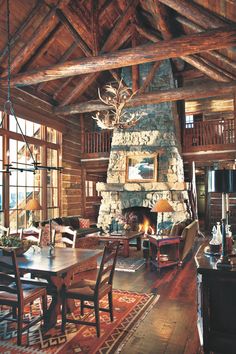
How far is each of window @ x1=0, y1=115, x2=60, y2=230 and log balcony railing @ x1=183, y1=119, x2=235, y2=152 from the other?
4592 millimetres

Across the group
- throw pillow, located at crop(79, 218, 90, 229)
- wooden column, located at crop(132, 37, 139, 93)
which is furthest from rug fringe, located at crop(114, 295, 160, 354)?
wooden column, located at crop(132, 37, 139, 93)

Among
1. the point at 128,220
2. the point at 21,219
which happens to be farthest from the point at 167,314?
the point at 21,219

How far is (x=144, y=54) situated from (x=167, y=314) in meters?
4.45

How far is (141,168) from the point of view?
8922 mm

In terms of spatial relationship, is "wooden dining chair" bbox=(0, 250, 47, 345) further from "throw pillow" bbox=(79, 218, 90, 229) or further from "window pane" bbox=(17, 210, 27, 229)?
"throw pillow" bbox=(79, 218, 90, 229)

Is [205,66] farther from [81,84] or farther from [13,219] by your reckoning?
[13,219]

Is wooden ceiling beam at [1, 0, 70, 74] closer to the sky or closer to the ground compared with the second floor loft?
closer to the sky

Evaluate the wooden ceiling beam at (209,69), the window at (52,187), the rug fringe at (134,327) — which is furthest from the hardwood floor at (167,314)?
the wooden ceiling beam at (209,69)

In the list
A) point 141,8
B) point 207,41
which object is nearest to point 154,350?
point 207,41

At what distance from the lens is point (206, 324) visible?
2477 millimetres

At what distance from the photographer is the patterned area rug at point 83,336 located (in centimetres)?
273

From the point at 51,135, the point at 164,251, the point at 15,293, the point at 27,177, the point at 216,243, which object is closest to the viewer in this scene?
the point at 15,293

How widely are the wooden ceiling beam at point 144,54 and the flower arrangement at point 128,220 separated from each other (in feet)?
12.5

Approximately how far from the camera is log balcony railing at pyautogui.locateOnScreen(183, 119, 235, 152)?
31.6 ft
